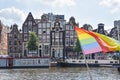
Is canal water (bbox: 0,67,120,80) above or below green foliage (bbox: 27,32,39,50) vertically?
below

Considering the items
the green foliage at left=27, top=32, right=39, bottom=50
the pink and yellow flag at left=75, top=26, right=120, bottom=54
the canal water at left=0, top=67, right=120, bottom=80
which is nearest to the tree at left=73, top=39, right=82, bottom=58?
the green foliage at left=27, top=32, right=39, bottom=50

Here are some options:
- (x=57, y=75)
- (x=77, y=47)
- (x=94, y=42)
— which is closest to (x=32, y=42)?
(x=77, y=47)

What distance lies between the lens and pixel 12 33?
360 feet

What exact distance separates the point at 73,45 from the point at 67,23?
255 inches

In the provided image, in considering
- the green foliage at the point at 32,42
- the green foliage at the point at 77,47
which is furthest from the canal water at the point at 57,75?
the green foliage at the point at 77,47

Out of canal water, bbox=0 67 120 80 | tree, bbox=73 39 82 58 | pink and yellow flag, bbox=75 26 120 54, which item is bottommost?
canal water, bbox=0 67 120 80

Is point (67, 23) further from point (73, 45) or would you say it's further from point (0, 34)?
point (0, 34)

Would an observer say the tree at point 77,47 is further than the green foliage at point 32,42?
Yes

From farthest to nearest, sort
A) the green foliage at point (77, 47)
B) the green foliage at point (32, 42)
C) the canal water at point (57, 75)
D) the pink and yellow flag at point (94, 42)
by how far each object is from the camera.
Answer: the green foliage at point (77, 47), the green foliage at point (32, 42), the canal water at point (57, 75), the pink and yellow flag at point (94, 42)

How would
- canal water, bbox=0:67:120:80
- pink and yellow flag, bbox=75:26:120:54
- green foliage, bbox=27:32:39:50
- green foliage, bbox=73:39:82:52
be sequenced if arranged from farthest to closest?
green foliage, bbox=73:39:82:52 → green foliage, bbox=27:32:39:50 → canal water, bbox=0:67:120:80 → pink and yellow flag, bbox=75:26:120:54

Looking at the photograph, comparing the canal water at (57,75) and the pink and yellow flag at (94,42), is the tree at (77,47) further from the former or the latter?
the pink and yellow flag at (94,42)

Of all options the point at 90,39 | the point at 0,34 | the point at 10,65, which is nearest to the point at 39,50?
the point at 0,34

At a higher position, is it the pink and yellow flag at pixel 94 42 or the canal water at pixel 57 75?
the pink and yellow flag at pixel 94 42

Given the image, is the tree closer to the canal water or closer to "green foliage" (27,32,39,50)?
"green foliage" (27,32,39,50)
